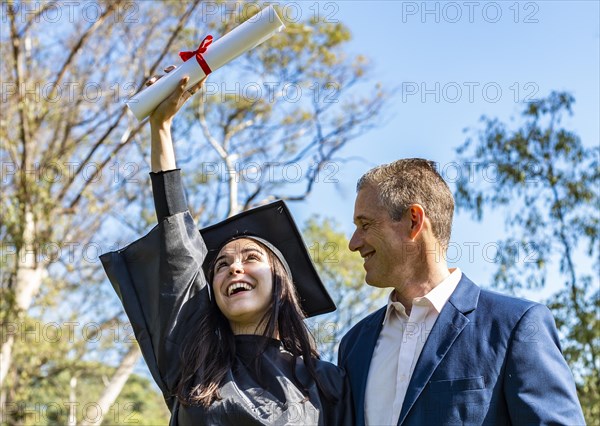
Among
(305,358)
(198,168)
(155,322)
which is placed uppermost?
(198,168)

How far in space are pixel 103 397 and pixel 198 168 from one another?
525 cm

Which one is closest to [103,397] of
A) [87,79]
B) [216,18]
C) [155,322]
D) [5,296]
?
[5,296]

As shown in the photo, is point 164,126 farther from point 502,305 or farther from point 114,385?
point 114,385

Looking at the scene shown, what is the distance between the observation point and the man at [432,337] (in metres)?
2.80

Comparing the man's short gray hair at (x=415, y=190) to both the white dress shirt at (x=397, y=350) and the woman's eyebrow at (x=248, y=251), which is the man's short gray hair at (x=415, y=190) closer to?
the white dress shirt at (x=397, y=350)

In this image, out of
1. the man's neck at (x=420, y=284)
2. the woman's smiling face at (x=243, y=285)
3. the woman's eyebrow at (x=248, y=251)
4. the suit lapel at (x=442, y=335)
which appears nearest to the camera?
the suit lapel at (x=442, y=335)

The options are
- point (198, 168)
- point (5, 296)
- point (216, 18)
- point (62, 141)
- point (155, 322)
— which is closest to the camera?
point (155, 322)

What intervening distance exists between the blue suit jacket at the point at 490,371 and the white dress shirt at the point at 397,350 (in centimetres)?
5

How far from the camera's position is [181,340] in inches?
130

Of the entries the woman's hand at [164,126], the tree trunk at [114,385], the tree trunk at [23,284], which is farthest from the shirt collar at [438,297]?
the tree trunk at [114,385]

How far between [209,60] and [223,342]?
1119 mm

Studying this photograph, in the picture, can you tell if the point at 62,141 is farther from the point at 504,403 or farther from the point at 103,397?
the point at 504,403

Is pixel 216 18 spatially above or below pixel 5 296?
above

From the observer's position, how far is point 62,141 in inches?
567
